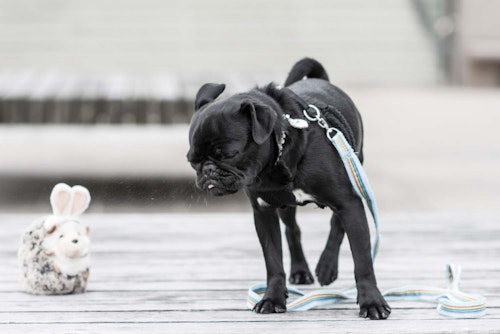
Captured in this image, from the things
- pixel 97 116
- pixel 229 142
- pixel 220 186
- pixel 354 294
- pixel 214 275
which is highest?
pixel 229 142

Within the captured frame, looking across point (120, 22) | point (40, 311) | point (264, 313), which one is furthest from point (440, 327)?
point (120, 22)

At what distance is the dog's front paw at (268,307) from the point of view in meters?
2.70

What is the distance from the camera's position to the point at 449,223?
4289 mm

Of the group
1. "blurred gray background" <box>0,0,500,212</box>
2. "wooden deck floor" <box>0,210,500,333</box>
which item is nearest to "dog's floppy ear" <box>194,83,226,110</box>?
"wooden deck floor" <box>0,210,500,333</box>

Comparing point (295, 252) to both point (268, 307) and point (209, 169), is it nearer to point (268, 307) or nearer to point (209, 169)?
point (268, 307)

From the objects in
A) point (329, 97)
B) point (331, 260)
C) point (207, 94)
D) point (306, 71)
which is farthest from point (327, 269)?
point (207, 94)

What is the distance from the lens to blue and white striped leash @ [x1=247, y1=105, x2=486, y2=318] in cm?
259

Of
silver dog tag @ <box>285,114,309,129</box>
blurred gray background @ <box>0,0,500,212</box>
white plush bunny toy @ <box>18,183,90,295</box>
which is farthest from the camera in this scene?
blurred gray background @ <box>0,0,500,212</box>

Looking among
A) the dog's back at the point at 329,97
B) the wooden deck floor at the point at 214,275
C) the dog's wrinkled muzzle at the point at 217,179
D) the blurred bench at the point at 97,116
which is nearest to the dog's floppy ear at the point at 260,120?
the dog's wrinkled muzzle at the point at 217,179

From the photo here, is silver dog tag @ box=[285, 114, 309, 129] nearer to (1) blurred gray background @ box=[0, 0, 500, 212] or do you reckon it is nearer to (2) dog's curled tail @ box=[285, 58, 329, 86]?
(2) dog's curled tail @ box=[285, 58, 329, 86]

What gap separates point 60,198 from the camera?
9.81ft

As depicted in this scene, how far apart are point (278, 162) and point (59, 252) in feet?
2.88

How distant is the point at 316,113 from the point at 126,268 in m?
1.14

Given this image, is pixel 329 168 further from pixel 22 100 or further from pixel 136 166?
pixel 136 166
